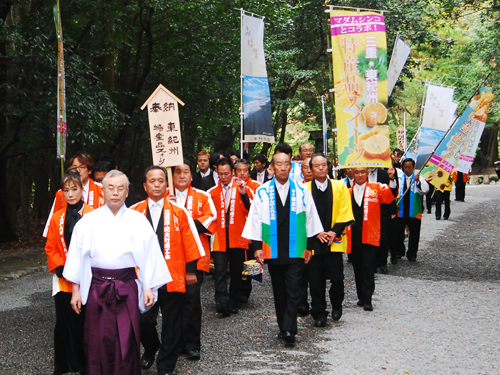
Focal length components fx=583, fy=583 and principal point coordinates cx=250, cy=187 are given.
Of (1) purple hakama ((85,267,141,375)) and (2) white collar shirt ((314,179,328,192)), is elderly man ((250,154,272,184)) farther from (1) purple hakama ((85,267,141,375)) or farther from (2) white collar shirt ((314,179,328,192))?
(1) purple hakama ((85,267,141,375))

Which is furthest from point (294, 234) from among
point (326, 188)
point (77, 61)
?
point (77, 61)

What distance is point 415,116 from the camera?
125 feet

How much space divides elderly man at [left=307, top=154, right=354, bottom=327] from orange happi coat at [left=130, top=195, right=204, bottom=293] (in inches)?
79.8

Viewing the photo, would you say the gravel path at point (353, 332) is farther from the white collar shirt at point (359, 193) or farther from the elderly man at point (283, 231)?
the white collar shirt at point (359, 193)

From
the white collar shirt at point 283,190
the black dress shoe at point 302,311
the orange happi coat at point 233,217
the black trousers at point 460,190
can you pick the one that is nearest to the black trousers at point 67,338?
the white collar shirt at point 283,190

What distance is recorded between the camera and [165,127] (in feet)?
21.1

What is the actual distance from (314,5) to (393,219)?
11.8 meters

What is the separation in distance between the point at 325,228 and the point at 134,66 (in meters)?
11.1

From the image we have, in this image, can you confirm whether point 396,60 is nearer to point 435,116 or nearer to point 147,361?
point 435,116

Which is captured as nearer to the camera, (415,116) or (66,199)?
(66,199)

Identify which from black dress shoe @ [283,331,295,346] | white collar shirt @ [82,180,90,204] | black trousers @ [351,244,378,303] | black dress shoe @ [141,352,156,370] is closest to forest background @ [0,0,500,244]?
black trousers @ [351,244,378,303]

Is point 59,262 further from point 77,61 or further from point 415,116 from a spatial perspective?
point 415,116

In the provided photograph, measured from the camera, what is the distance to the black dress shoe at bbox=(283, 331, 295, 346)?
605 cm

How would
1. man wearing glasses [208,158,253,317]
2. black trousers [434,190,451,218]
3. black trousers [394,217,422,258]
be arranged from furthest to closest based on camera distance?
1. black trousers [434,190,451,218]
2. black trousers [394,217,422,258]
3. man wearing glasses [208,158,253,317]
